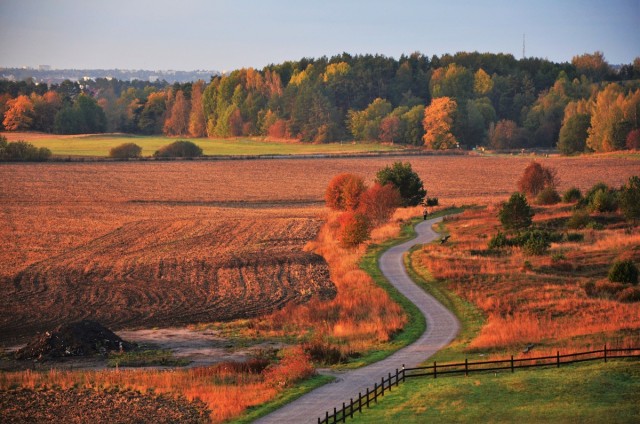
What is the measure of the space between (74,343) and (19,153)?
100 m

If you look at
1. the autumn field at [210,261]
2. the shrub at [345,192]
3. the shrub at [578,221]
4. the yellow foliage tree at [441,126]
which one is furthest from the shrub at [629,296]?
the yellow foliage tree at [441,126]

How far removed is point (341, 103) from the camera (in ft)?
653

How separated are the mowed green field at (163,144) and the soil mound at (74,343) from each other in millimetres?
111274

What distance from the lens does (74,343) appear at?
3875cm

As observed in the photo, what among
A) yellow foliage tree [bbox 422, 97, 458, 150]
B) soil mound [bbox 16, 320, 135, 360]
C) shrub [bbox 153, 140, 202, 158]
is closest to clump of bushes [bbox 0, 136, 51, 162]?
shrub [bbox 153, 140, 202, 158]

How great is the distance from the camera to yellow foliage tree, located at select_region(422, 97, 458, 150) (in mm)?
160125

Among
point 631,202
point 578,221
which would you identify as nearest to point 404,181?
point 578,221

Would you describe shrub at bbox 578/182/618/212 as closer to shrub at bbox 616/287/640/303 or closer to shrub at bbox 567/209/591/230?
shrub at bbox 567/209/591/230

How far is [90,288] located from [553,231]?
1277 inches

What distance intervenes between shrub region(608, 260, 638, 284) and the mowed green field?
110186mm

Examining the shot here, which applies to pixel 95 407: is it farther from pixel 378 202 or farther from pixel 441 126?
pixel 441 126

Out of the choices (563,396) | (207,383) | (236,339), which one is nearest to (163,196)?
(236,339)

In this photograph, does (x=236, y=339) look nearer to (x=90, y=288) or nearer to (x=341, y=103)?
(x=90, y=288)

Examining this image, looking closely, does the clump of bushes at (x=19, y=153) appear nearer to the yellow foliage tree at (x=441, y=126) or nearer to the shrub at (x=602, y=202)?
the yellow foliage tree at (x=441, y=126)
